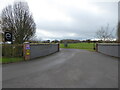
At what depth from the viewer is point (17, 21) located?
17312mm

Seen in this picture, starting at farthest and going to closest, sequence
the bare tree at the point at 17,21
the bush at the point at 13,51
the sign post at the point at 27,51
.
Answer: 1. the bare tree at the point at 17,21
2. the bush at the point at 13,51
3. the sign post at the point at 27,51

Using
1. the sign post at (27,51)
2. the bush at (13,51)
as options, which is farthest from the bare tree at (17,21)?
the sign post at (27,51)

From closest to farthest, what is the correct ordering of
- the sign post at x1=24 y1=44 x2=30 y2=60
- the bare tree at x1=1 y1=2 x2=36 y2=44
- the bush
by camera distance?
1. the sign post at x1=24 y1=44 x2=30 y2=60
2. the bush
3. the bare tree at x1=1 y1=2 x2=36 y2=44

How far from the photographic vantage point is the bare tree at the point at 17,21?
17.1m

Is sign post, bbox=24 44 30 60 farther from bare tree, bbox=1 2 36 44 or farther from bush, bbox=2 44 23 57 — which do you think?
bare tree, bbox=1 2 36 44

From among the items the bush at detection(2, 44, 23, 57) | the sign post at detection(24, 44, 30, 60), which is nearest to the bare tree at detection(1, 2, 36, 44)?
the bush at detection(2, 44, 23, 57)

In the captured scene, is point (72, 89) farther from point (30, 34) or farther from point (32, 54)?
point (30, 34)

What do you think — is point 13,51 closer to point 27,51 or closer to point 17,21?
point 27,51

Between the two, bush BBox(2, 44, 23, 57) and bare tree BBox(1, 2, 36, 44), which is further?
bare tree BBox(1, 2, 36, 44)

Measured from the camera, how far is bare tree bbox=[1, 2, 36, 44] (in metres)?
17.1

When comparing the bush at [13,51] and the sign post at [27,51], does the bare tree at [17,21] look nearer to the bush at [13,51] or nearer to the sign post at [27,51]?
the bush at [13,51]

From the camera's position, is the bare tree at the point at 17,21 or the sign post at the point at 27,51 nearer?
the sign post at the point at 27,51

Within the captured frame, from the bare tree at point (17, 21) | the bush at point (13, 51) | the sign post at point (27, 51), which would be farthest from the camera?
the bare tree at point (17, 21)

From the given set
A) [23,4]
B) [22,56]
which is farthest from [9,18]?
[22,56]
